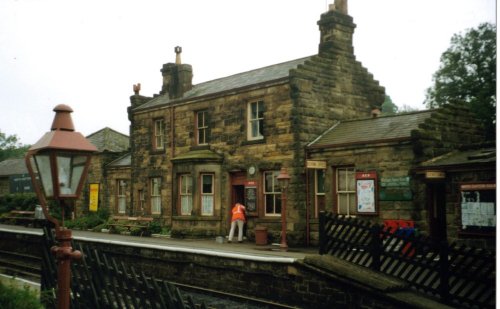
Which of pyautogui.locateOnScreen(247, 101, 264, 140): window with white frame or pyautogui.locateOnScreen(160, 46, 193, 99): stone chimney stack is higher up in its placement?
pyautogui.locateOnScreen(160, 46, 193, 99): stone chimney stack

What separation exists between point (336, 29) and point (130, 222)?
11.5m

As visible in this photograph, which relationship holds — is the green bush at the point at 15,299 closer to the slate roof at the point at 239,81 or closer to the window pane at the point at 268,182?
the window pane at the point at 268,182

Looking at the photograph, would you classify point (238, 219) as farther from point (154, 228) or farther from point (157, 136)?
point (157, 136)

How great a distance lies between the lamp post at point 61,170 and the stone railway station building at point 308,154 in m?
8.55

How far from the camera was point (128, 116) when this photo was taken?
2386cm

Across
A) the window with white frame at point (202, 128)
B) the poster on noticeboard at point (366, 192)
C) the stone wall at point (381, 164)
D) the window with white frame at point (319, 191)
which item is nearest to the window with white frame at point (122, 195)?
the window with white frame at point (202, 128)

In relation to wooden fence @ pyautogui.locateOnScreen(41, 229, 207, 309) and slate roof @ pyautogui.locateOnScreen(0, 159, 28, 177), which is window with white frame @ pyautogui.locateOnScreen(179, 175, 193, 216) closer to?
wooden fence @ pyautogui.locateOnScreen(41, 229, 207, 309)

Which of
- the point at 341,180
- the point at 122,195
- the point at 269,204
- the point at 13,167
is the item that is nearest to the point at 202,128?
the point at 269,204

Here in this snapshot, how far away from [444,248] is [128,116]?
1789 cm

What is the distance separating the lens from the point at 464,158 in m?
12.0

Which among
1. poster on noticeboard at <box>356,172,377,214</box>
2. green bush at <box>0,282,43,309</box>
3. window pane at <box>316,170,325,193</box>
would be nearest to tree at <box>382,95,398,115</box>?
window pane at <box>316,170,325,193</box>

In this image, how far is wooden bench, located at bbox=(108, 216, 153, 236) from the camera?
806 inches

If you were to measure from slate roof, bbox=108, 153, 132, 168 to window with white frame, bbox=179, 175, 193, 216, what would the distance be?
205 inches

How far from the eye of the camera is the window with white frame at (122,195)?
80.1 feet
